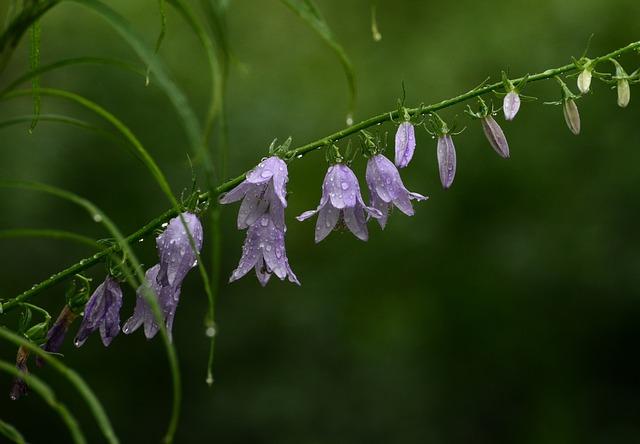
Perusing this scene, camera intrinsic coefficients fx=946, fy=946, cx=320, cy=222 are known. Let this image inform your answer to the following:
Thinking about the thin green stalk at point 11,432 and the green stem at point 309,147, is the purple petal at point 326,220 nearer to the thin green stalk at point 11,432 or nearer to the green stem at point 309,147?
the green stem at point 309,147

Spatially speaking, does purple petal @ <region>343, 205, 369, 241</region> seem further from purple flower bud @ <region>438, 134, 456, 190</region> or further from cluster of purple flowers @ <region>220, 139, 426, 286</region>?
purple flower bud @ <region>438, 134, 456, 190</region>

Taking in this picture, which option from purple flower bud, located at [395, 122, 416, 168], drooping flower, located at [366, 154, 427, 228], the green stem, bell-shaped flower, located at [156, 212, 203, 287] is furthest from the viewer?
drooping flower, located at [366, 154, 427, 228]

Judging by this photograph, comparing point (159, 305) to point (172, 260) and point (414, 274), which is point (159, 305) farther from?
point (414, 274)

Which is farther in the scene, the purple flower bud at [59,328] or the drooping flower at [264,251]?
the drooping flower at [264,251]

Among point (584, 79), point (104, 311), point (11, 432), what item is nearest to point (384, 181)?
point (584, 79)

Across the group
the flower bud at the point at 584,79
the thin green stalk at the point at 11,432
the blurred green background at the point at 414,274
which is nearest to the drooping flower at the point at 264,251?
the flower bud at the point at 584,79

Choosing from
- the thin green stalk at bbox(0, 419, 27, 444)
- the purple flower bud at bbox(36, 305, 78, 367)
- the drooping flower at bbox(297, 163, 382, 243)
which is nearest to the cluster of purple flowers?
the drooping flower at bbox(297, 163, 382, 243)
